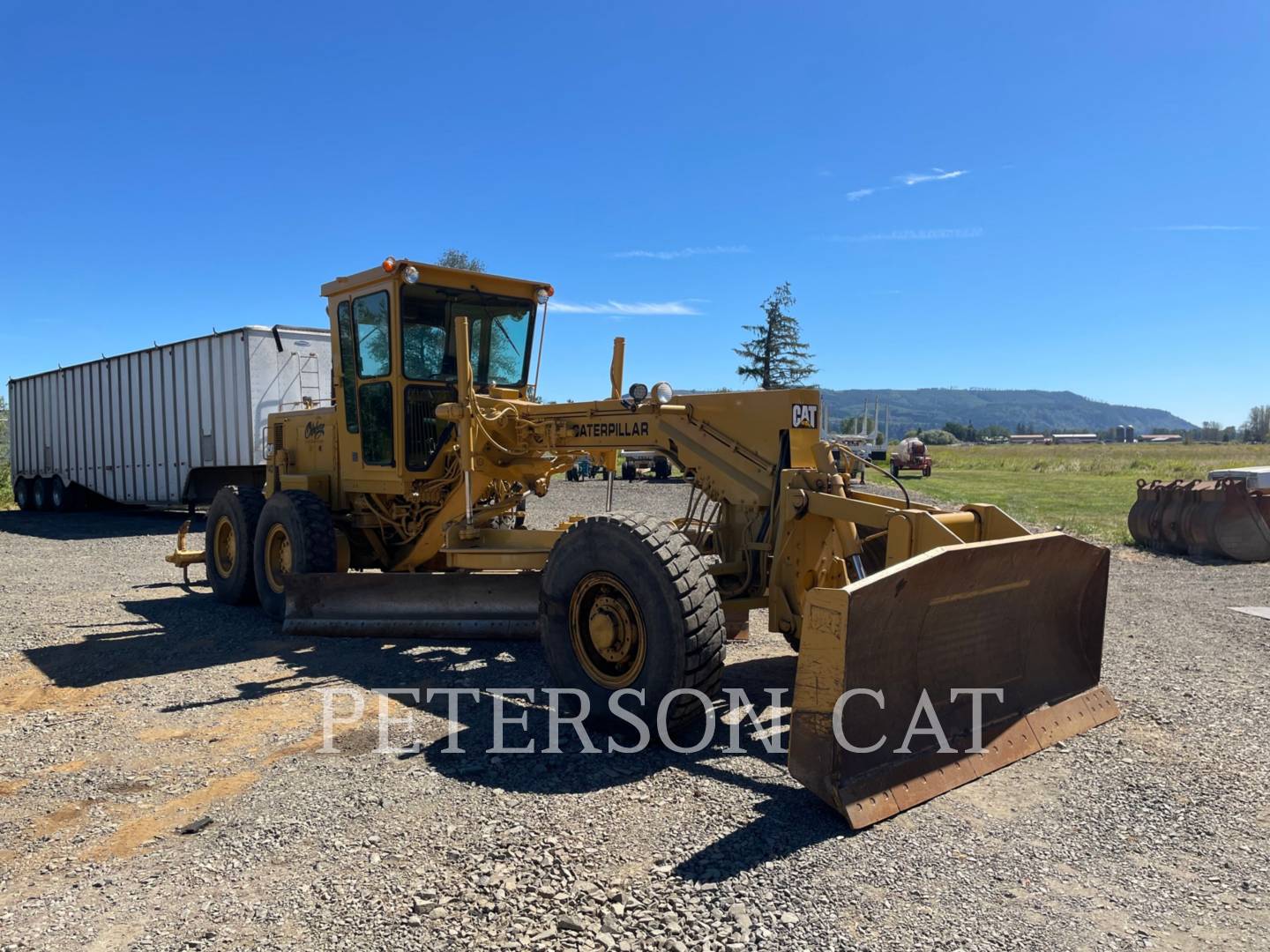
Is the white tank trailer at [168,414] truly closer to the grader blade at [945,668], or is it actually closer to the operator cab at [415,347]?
the operator cab at [415,347]

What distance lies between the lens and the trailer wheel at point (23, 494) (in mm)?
24875

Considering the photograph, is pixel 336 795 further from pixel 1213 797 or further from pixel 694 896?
pixel 1213 797

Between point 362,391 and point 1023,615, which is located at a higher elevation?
point 362,391

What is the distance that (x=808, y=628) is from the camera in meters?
4.15

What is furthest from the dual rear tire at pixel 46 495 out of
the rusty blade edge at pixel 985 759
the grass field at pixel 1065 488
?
the rusty blade edge at pixel 985 759

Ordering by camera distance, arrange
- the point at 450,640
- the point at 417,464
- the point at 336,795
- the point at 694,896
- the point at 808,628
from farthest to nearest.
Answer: the point at 417,464, the point at 450,640, the point at 336,795, the point at 808,628, the point at 694,896

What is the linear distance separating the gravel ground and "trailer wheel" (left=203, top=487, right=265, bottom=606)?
9.08 ft

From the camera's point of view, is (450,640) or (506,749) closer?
(506,749)

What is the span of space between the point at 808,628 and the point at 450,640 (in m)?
4.16

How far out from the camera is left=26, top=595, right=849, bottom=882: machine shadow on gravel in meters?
4.10

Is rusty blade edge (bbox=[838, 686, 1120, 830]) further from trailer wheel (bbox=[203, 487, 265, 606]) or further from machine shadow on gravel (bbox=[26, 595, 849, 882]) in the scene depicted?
trailer wheel (bbox=[203, 487, 265, 606])

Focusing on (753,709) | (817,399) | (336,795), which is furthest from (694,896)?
(817,399)

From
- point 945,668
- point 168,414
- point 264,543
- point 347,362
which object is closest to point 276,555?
point 264,543

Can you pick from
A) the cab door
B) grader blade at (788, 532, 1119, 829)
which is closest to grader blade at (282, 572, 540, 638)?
the cab door
